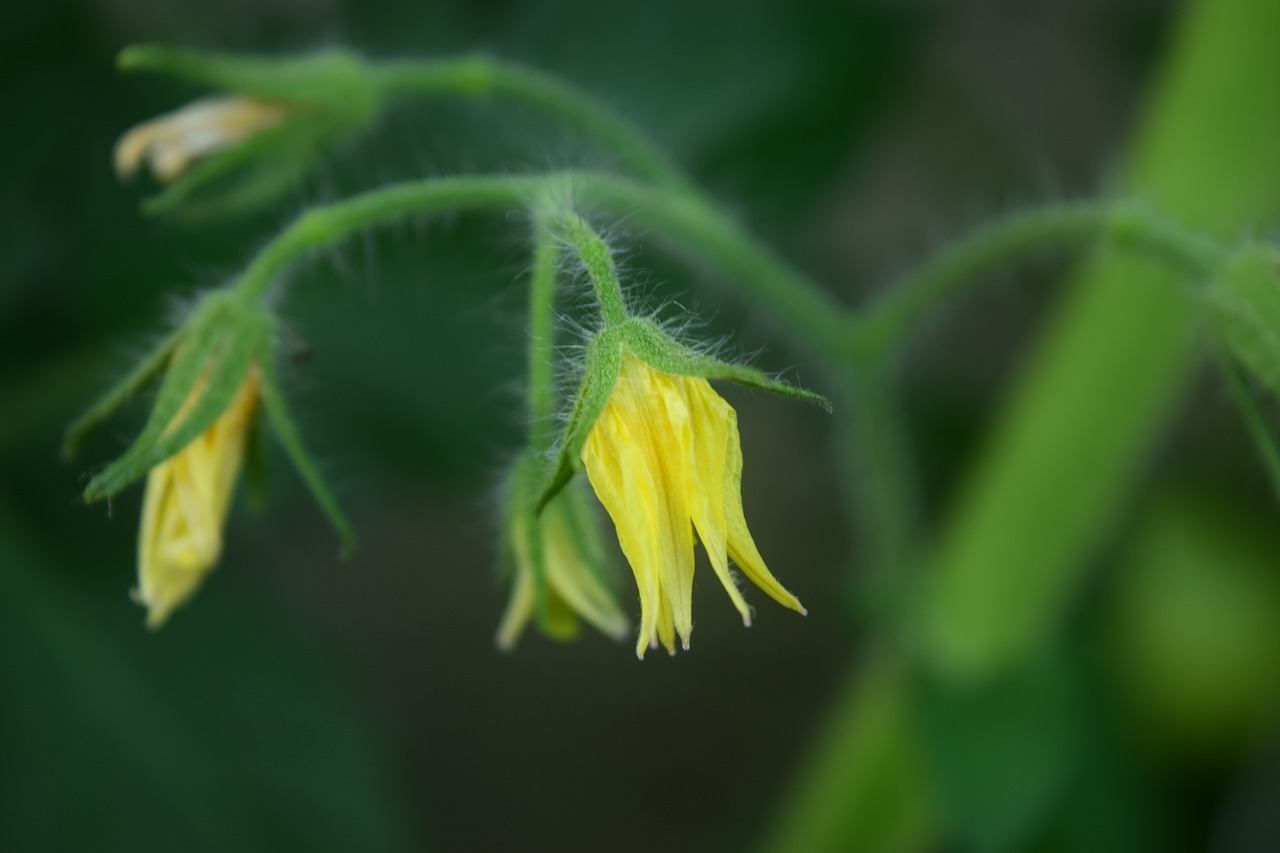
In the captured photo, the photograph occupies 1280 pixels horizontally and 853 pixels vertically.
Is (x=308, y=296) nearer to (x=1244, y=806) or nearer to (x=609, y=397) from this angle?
(x=609, y=397)

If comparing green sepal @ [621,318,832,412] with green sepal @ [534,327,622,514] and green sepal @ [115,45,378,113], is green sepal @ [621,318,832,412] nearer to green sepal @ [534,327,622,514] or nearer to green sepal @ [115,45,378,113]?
green sepal @ [534,327,622,514]

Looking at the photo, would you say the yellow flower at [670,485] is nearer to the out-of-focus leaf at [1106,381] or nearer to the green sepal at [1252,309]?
the green sepal at [1252,309]

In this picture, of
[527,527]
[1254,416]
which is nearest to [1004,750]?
[1254,416]

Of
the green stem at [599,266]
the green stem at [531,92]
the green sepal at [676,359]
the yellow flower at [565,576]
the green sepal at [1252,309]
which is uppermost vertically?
the green sepal at [1252,309]

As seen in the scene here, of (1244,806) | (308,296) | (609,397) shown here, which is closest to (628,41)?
(308,296)

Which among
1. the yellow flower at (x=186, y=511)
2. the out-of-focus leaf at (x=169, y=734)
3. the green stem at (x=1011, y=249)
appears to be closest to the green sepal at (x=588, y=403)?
the yellow flower at (x=186, y=511)

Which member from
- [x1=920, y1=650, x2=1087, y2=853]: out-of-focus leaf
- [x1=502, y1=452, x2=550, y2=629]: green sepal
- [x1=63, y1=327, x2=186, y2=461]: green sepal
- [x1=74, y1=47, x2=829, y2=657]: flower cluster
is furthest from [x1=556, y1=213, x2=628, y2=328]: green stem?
[x1=920, y1=650, x2=1087, y2=853]: out-of-focus leaf
